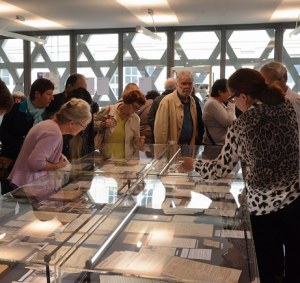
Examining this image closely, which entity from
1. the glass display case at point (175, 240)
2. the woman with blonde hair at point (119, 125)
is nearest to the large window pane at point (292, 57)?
the woman with blonde hair at point (119, 125)

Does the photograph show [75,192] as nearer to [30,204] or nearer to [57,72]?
[30,204]

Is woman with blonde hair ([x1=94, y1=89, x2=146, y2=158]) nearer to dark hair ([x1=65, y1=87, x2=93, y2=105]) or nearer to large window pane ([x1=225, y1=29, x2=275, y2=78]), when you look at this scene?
dark hair ([x1=65, y1=87, x2=93, y2=105])

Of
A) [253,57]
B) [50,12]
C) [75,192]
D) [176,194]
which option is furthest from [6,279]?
[253,57]

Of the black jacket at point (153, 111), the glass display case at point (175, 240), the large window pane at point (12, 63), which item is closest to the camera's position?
the glass display case at point (175, 240)

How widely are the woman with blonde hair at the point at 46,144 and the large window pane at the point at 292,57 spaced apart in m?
6.71

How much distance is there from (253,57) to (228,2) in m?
2.43

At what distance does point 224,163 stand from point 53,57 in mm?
8174

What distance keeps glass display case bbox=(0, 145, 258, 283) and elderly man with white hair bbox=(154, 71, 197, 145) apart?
66.1 inches

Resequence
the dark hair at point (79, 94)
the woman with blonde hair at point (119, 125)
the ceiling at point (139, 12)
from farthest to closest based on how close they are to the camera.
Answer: the ceiling at point (139, 12)
the woman with blonde hair at point (119, 125)
the dark hair at point (79, 94)

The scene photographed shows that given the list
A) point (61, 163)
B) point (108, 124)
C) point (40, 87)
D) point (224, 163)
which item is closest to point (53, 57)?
point (108, 124)

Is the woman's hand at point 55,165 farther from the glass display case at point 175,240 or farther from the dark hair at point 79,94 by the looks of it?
the dark hair at point 79,94

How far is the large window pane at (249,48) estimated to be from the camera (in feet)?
27.4

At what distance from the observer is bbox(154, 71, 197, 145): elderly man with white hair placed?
170 inches

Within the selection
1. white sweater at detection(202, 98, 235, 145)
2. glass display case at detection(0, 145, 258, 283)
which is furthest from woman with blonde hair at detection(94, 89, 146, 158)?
glass display case at detection(0, 145, 258, 283)
